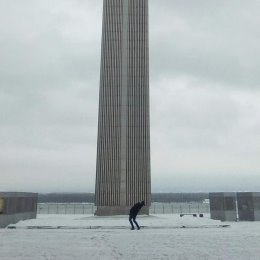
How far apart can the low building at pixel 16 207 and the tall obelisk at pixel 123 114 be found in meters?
9.20

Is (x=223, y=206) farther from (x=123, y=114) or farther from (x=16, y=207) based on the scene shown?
(x=16, y=207)

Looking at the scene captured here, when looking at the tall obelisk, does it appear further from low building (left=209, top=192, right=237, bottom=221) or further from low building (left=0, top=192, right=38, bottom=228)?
low building (left=209, top=192, right=237, bottom=221)

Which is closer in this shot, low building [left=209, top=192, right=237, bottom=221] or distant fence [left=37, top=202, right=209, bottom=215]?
low building [left=209, top=192, right=237, bottom=221]

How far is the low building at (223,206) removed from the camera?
89.5 feet

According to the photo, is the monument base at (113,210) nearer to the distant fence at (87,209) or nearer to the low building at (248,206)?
the distant fence at (87,209)

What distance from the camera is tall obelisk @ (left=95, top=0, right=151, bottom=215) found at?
37.7 metres

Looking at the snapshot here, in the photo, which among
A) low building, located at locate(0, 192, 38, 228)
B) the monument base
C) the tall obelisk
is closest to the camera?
low building, located at locate(0, 192, 38, 228)

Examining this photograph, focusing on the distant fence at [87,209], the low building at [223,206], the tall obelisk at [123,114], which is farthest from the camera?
the distant fence at [87,209]

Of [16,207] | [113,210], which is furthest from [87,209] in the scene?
[16,207]

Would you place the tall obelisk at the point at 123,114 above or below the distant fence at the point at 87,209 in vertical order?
above

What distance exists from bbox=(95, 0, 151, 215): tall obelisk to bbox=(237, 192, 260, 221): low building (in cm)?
1222

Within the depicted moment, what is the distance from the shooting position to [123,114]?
1507 inches

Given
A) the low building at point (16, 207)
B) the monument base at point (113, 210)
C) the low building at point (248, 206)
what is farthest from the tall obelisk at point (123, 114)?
the low building at point (248, 206)

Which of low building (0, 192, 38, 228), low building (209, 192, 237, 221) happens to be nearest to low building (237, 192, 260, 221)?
low building (209, 192, 237, 221)
